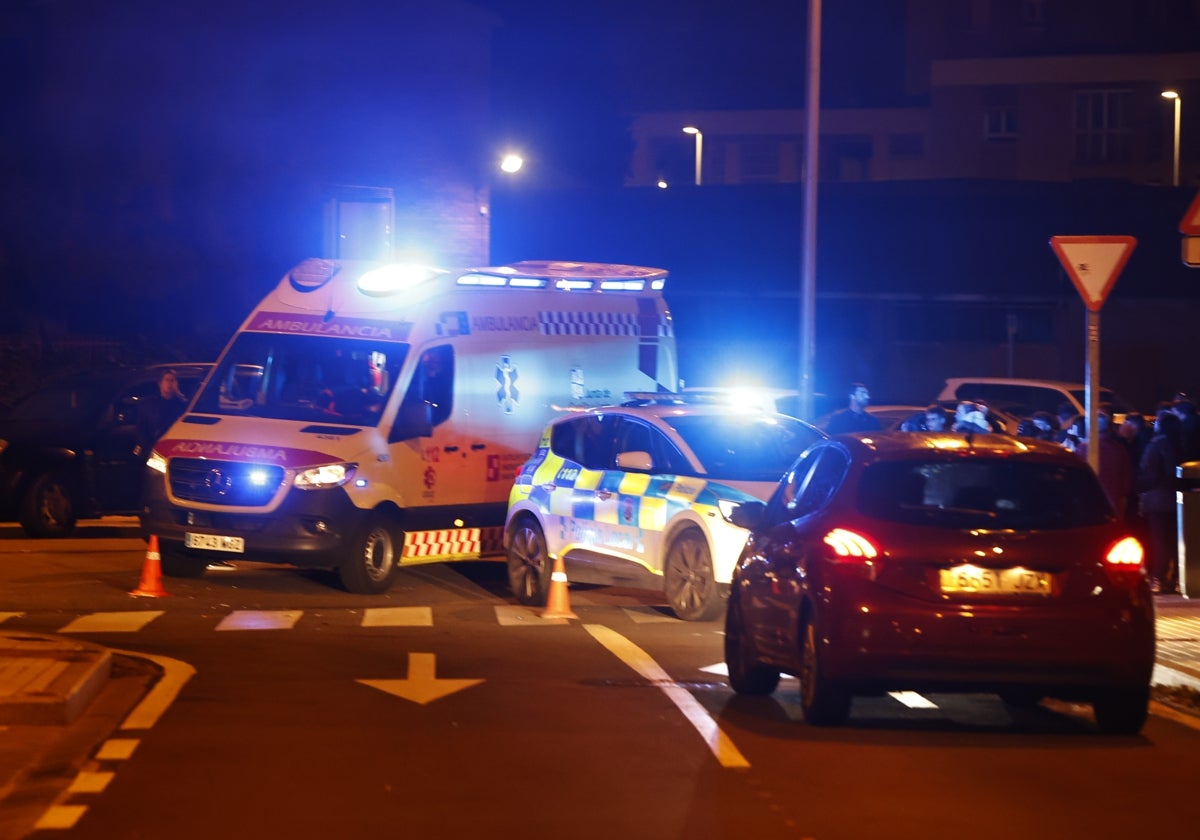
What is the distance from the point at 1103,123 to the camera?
62469mm

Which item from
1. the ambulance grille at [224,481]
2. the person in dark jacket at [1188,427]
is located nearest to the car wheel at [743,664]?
the ambulance grille at [224,481]

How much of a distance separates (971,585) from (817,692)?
3.04ft

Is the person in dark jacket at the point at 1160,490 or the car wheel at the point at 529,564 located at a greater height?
the person in dark jacket at the point at 1160,490

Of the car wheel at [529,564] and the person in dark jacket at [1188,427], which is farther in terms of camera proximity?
the person in dark jacket at [1188,427]

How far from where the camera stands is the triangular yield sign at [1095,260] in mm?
12664

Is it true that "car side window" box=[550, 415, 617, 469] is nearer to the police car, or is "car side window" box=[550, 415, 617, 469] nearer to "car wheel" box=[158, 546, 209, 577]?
the police car

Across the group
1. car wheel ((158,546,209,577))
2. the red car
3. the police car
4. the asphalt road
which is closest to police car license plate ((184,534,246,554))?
car wheel ((158,546,209,577))

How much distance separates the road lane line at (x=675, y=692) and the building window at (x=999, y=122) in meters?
52.2

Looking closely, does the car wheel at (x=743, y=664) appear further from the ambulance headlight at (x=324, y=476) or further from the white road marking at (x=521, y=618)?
the ambulance headlight at (x=324, y=476)

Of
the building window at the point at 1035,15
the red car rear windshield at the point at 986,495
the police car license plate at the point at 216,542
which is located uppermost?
the building window at the point at 1035,15

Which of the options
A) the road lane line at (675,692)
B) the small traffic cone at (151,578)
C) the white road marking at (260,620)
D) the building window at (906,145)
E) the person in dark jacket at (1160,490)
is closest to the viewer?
the road lane line at (675,692)

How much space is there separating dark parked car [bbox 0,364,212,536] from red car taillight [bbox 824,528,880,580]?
1278cm

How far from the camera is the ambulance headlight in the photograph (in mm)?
15695

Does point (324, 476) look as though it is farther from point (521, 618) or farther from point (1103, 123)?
point (1103, 123)
